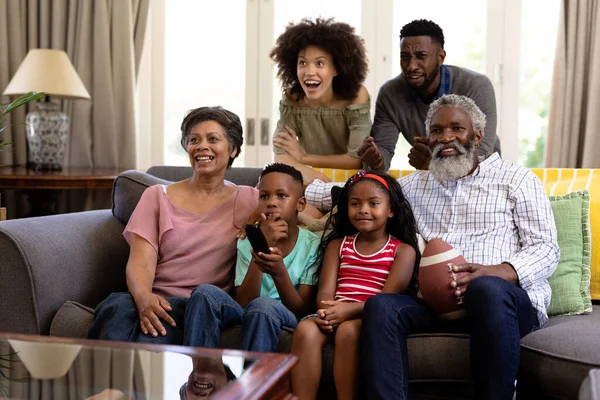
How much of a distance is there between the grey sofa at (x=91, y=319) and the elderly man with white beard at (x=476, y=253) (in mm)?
72

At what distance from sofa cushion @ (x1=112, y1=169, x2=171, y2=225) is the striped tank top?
807mm

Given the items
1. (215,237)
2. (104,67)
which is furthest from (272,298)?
(104,67)

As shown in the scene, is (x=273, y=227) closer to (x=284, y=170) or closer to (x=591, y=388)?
(x=284, y=170)

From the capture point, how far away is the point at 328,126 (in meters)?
3.05

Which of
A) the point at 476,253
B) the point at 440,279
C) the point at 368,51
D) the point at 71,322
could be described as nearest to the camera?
the point at 440,279

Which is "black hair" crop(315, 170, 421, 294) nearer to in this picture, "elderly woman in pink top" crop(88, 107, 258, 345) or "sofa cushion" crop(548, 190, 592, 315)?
"elderly woman in pink top" crop(88, 107, 258, 345)

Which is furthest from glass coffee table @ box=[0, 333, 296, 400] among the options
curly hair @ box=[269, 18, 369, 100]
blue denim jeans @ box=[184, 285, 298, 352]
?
curly hair @ box=[269, 18, 369, 100]

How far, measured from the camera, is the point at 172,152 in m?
4.84

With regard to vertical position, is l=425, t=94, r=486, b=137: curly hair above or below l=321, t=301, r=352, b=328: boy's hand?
above

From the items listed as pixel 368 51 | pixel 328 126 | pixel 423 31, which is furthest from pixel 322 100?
pixel 368 51

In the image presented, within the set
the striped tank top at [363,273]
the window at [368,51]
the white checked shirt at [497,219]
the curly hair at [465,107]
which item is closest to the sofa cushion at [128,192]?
the striped tank top at [363,273]

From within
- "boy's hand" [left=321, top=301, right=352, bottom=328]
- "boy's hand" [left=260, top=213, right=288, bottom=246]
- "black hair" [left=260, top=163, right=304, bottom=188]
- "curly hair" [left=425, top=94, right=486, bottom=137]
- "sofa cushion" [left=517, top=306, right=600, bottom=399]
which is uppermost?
"curly hair" [left=425, top=94, right=486, bottom=137]

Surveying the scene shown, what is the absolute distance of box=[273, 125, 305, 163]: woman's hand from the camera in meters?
3.02

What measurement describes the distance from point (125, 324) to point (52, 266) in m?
0.29
